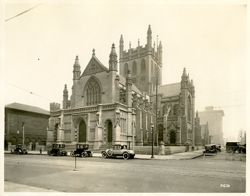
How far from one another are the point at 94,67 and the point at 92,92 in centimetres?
317

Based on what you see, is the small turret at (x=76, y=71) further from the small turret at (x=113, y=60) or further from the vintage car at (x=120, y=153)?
the vintage car at (x=120, y=153)

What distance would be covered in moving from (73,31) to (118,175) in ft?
20.4

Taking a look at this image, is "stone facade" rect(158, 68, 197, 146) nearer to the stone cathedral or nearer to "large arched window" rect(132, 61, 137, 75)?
the stone cathedral

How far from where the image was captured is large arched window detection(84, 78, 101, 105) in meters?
31.6

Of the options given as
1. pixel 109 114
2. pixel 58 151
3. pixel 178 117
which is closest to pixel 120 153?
pixel 58 151

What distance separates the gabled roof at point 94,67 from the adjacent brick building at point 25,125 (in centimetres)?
1321

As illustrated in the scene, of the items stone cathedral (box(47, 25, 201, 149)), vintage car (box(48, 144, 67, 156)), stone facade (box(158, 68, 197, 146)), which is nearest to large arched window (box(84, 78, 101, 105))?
stone cathedral (box(47, 25, 201, 149))

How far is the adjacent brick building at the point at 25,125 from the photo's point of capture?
130ft

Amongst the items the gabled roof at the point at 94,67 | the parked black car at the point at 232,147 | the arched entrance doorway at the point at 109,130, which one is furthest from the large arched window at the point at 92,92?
the parked black car at the point at 232,147

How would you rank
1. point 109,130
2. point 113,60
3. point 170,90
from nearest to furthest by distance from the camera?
point 109,130 → point 113,60 → point 170,90

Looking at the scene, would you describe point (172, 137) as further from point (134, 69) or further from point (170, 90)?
point (134, 69)

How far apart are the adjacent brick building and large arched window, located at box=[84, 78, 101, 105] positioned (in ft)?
36.4

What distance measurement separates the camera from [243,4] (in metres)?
9.02

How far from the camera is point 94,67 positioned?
1268 inches
